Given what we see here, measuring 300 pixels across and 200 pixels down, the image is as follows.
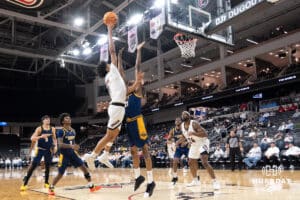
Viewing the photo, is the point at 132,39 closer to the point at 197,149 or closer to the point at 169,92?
the point at 169,92

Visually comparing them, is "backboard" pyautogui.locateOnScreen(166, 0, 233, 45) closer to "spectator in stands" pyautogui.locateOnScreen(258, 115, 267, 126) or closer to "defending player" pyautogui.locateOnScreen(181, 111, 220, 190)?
"defending player" pyautogui.locateOnScreen(181, 111, 220, 190)

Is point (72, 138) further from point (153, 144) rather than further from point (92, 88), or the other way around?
point (92, 88)

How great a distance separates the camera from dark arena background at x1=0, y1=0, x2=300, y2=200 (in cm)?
801

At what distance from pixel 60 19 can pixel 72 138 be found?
60.9 ft

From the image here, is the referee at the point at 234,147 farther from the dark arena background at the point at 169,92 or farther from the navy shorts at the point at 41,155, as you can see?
the navy shorts at the point at 41,155

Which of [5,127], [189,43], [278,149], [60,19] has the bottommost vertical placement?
[278,149]

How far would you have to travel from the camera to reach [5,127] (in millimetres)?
38781

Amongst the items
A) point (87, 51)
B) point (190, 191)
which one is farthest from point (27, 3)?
point (87, 51)

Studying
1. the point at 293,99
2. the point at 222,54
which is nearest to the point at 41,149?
the point at 293,99

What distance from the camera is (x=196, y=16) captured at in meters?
11.3

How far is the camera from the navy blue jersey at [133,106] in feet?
16.9

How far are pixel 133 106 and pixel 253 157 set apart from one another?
917 cm

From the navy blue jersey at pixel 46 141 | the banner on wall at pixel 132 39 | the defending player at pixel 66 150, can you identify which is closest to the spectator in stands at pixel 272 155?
the defending player at pixel 66 150

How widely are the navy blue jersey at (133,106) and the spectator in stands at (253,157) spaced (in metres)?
9.01
